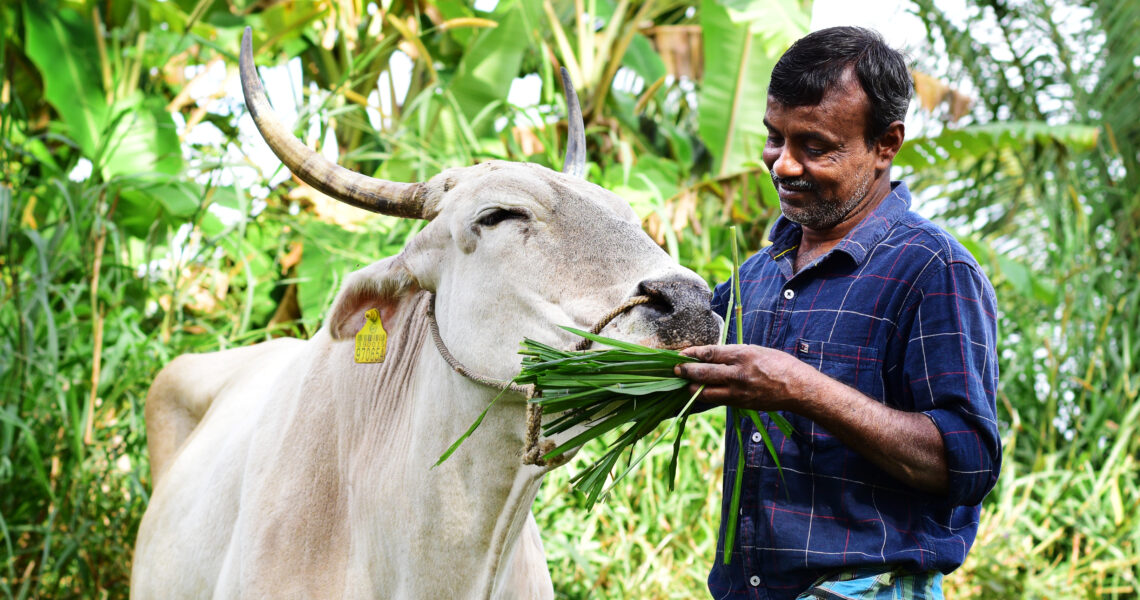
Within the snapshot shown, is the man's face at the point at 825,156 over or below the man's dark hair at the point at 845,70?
below

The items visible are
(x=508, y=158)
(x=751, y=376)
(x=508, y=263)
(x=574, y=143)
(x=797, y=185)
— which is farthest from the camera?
(x=508, y=158)

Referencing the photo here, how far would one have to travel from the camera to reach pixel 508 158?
556cm

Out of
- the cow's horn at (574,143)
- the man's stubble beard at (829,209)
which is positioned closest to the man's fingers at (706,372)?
the man's stubble beard at (829,209)

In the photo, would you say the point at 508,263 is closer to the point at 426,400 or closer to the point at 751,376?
the point at 426,400

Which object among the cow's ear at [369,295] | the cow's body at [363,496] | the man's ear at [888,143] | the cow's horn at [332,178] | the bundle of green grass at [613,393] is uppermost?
the cow's horn at [332,178]

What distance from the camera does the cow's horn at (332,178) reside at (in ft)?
7.89

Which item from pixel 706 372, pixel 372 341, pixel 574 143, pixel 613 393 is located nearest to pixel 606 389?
pixel 613 393

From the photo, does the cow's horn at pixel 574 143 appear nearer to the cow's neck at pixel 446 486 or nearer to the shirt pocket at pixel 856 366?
the cow's neck at pixel 446 486

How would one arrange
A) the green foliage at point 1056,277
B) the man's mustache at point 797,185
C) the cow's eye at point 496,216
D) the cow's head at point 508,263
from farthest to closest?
1. the green foliage at point 1056,277
2. the cow's eye at point 496,216
3. the man's mustache at point 797,185
4. the cow's head at point 508,263

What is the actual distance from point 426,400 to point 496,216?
20.3 inches

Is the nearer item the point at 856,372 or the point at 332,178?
the point at 856,372

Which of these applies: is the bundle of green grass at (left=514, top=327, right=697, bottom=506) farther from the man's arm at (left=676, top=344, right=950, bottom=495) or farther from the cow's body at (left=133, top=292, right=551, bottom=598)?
the cow's body at (left=133, top=292, right=551, bottom=598)

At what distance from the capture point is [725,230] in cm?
660

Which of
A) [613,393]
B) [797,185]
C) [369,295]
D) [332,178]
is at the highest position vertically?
[332,178]
